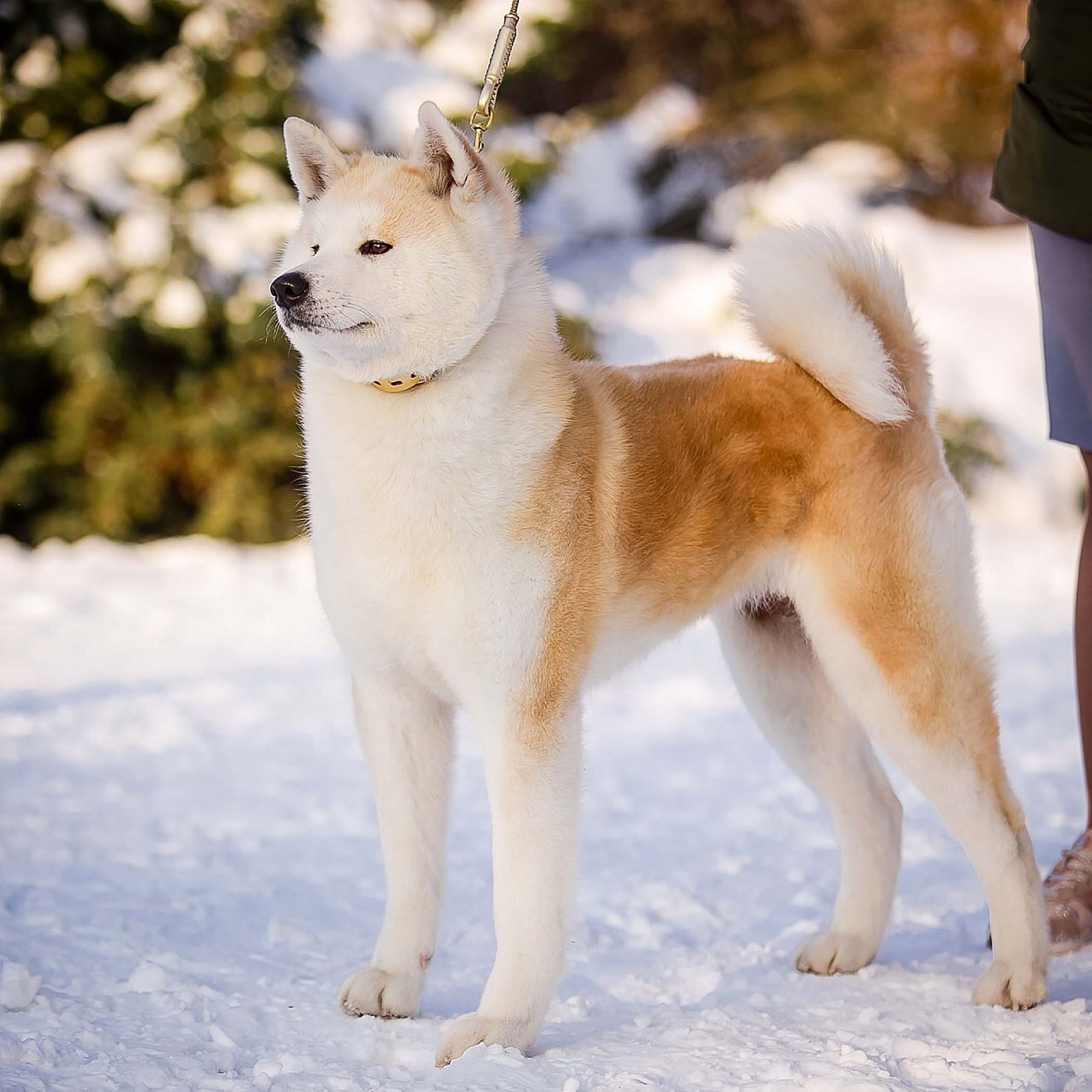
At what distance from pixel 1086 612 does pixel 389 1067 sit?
178 centimetres

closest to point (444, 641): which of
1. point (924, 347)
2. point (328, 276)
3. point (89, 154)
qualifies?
point (328, 276)

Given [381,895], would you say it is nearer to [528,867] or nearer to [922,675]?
[528,867]

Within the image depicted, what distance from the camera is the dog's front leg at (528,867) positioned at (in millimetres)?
2014

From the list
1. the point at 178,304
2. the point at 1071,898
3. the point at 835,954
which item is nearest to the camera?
the point at 835,954

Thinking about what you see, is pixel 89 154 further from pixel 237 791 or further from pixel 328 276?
pixel 328 276

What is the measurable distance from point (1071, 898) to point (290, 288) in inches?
80.9

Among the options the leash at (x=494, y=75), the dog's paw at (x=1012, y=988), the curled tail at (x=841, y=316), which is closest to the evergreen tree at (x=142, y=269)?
the leash at (x=494, y=75)

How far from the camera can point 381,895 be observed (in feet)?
9.51

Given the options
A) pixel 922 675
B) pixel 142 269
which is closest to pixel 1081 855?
pixel 922 675

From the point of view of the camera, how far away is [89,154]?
21.2ft

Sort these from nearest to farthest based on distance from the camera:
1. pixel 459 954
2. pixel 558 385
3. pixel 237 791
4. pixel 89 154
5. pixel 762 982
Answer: pixel 558 385 → pixel 762 982 → pixel 459 954 → pixel 237 791 → pixel 89 154

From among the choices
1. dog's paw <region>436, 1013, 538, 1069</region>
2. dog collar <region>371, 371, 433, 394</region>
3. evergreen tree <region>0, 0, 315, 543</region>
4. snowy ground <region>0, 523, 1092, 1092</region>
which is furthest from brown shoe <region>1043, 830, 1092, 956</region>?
evergreen tree <region>0, 0, 315, 543</region>

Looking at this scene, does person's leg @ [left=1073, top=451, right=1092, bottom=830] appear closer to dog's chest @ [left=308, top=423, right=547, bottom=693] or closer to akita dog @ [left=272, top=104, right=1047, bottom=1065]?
akita dog @ [left=272, top=104, right=1047, bottom=1065]

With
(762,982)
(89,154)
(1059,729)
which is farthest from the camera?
(89,154)
